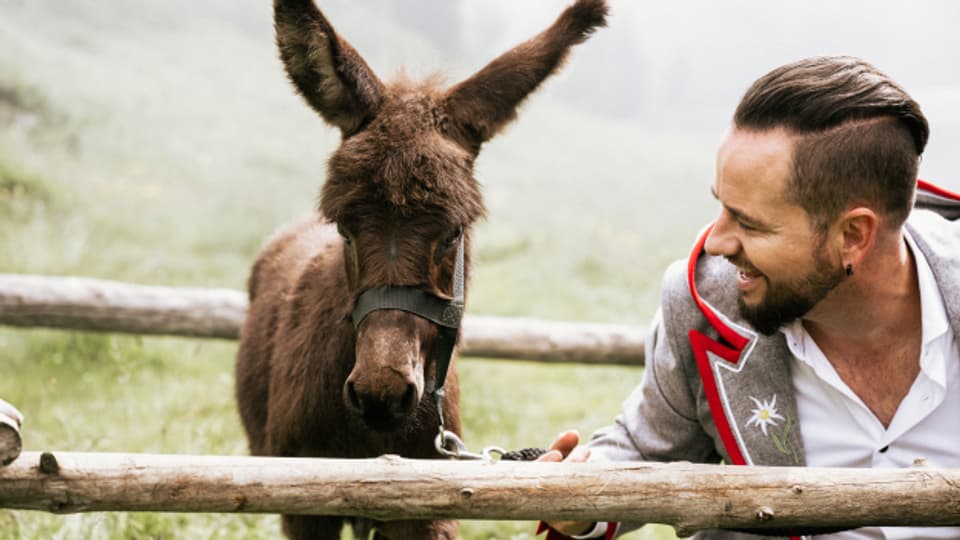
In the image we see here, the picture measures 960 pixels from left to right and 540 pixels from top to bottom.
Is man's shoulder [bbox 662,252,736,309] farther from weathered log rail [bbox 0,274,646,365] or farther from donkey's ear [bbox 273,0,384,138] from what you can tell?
weathered log rail [bbox 0,274,646,365]

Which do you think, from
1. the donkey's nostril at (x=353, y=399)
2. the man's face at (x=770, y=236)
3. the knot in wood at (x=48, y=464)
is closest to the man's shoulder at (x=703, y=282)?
the man's face at (x=770, y=236)

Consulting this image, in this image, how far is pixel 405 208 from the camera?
2854mm

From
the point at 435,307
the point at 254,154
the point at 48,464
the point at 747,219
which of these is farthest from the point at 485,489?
the point at 254,154

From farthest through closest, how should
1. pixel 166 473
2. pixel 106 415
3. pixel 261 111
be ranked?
pixel 261 111, pixel 106 415, pixel 166 473

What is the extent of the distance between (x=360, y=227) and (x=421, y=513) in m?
1.06

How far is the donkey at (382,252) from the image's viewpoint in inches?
112

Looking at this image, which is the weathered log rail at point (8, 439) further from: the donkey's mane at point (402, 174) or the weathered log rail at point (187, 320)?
the weathered log rail at point (187, 320)

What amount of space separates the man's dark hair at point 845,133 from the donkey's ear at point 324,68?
1406 mm

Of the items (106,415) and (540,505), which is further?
(106,415)

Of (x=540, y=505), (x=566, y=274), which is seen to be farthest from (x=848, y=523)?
(x=566, y=274)

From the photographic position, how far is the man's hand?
2676 mm

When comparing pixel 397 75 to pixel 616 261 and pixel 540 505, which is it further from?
pixel 616 261

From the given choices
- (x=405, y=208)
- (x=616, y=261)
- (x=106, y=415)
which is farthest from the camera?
(x=616, y=261)

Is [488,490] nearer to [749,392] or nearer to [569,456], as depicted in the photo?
[569,456]
